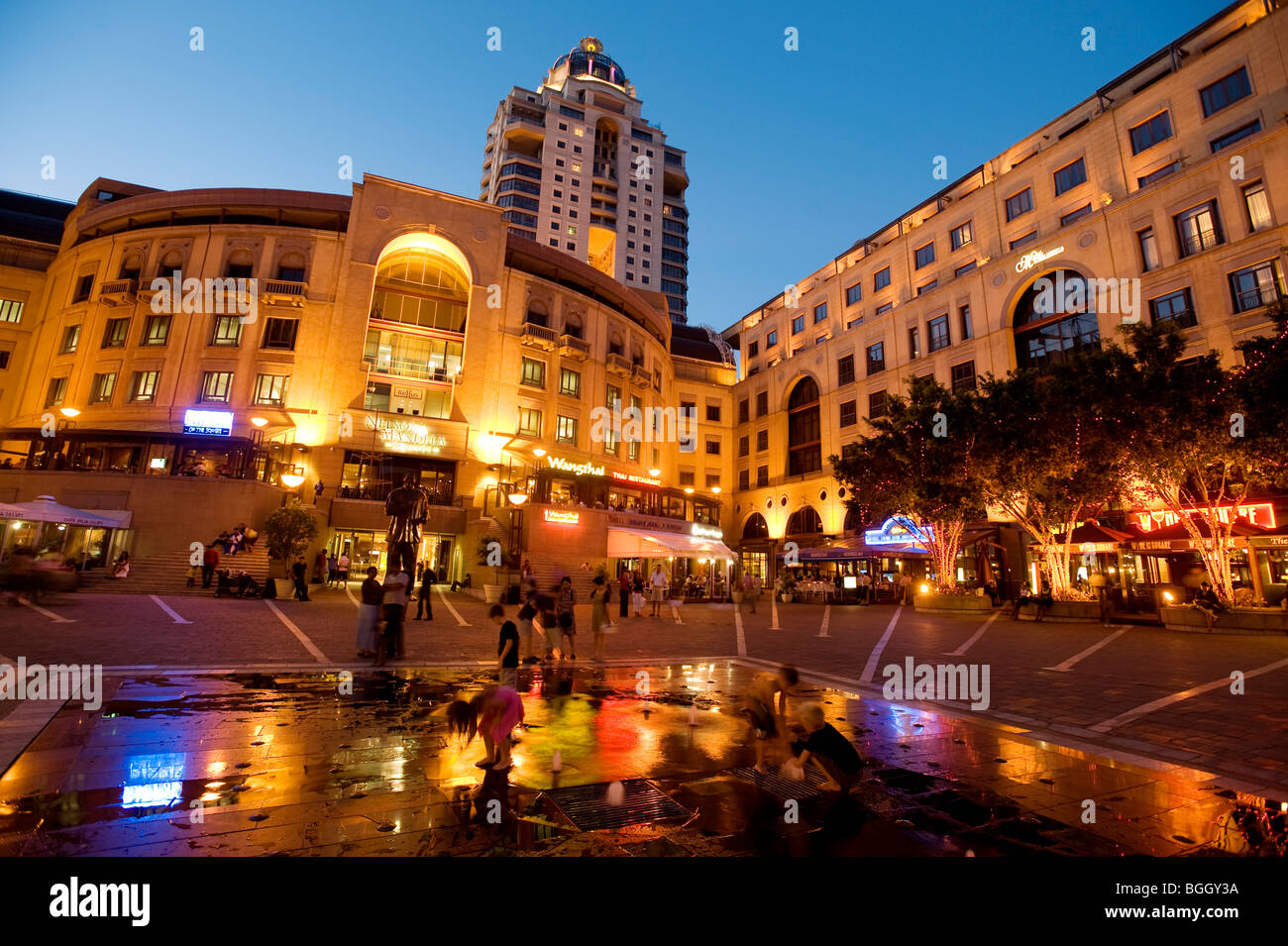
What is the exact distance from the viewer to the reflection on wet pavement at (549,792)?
3.59m

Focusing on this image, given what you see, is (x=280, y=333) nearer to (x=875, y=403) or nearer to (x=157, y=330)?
(x=157, y=330)

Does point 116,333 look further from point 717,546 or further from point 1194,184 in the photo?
point 1194,184

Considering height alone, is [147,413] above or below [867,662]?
above

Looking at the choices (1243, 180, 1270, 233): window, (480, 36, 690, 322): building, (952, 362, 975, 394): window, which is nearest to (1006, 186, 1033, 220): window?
(952, 362, 975, 394): window

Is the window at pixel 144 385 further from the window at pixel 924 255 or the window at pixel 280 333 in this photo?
the window at pixel 924 255

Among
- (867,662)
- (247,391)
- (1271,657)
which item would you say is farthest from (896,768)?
(247,391)

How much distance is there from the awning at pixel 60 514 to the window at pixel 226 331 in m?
12.5

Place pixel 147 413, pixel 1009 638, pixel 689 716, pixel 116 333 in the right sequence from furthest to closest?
pixel 116 333 < pixel 147 413 < pixel 1009 638 < pixel 689 716

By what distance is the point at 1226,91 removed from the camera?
26391mm

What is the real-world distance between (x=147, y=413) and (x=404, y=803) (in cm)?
3705

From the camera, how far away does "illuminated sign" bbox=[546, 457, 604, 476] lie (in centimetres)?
3531

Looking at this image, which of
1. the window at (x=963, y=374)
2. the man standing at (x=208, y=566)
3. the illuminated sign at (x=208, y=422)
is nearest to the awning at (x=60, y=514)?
the man standing at (x=208, y=566)

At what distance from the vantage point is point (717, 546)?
2800 centimetres

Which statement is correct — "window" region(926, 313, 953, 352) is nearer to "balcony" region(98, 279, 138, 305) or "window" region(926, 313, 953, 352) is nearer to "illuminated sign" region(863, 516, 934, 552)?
"illuminated sign" region(863, 516, 934, 552)
